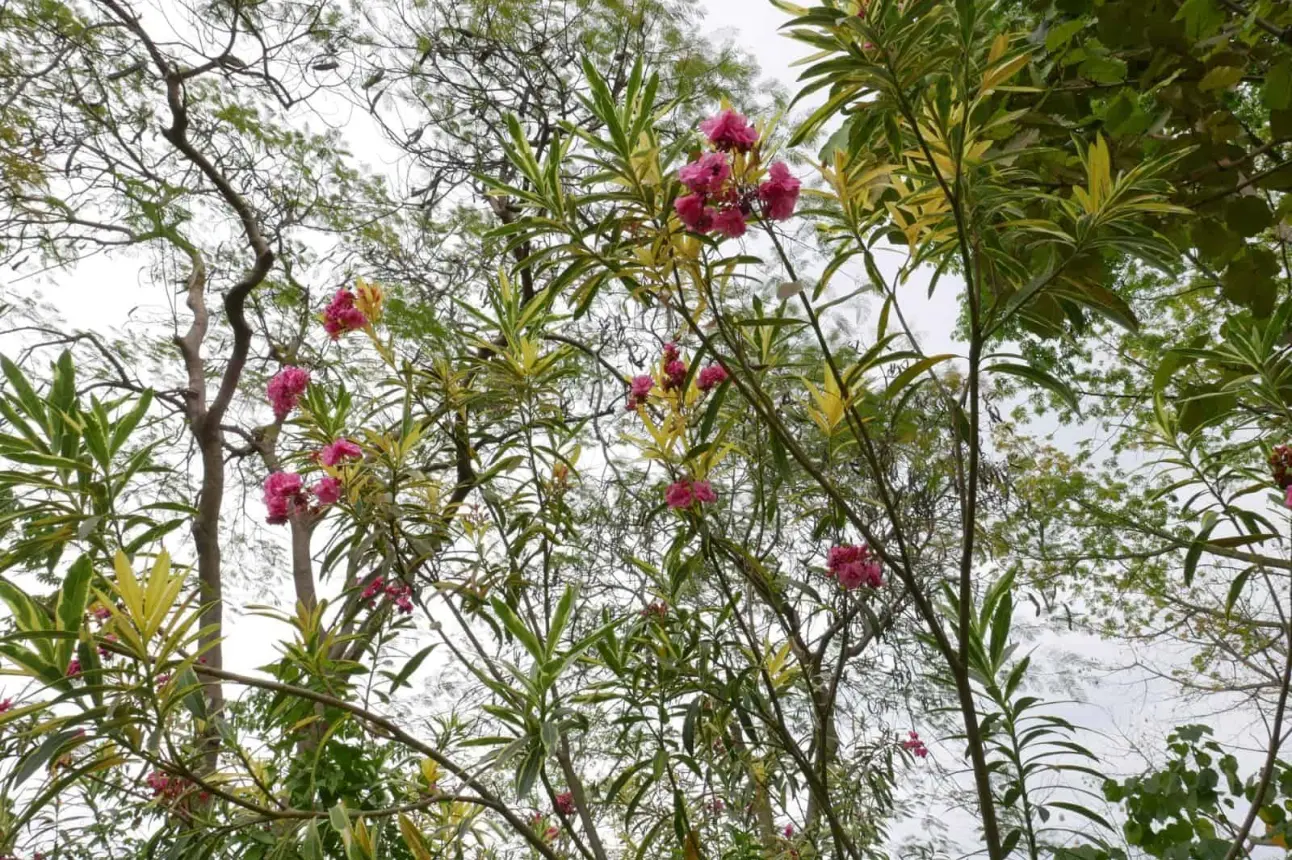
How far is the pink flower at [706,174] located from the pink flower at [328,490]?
0.95 metres

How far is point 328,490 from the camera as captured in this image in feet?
5.67

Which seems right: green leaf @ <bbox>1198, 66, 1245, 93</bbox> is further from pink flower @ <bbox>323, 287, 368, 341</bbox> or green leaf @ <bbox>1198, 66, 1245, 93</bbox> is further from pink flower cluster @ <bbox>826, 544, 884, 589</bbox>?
pink flower @ <bbox>323, 287, 368, 341</bbox>

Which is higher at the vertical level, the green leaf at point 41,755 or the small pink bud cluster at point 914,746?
the small pink bud cluster at point 914,746

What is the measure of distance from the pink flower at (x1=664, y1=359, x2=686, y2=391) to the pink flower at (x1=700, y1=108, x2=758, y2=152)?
19.8 inches

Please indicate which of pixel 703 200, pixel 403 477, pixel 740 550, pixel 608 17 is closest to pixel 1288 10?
pixel 703 200

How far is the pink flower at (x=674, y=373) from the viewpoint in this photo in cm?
168

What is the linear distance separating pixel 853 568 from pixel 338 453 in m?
1.05

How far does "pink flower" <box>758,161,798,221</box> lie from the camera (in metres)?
1.28

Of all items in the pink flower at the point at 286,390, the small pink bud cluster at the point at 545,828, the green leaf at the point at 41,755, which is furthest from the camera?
the small pink bud cluster at the point at 545,828

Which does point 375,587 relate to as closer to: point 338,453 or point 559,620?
point 338,453

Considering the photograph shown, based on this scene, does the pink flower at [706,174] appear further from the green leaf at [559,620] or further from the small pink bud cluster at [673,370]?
the green leaf at [559,620]

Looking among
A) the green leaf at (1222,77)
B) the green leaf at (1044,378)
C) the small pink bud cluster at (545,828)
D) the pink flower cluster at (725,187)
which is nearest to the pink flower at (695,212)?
the pink flower cluster at (725,187)

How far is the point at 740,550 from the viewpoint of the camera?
147 centimetres

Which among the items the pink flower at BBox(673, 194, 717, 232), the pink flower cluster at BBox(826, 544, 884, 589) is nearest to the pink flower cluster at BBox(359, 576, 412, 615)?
the pink flower cluster at BBox(826, 544, 884, 589)
